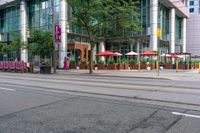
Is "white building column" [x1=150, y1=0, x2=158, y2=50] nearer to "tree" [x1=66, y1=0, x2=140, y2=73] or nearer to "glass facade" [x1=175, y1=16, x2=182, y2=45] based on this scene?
"tree" [x1=66, y1=0, x2=140, y2=73]

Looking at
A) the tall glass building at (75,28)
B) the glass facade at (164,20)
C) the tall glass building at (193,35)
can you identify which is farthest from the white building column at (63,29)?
the tall glass building at (193,35)

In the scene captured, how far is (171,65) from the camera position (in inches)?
1640

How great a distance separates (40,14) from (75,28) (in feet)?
28.6

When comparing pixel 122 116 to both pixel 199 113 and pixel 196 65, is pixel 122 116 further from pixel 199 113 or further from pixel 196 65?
pixel 196 65

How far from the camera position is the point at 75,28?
46.4m

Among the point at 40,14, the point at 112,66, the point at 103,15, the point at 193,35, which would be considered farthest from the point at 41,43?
the point at 193,35

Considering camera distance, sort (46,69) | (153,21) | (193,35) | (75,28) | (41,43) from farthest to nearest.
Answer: (193,35), (153,21), (75,28), (41,43), (46,69)

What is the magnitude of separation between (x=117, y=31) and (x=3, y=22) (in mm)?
36983

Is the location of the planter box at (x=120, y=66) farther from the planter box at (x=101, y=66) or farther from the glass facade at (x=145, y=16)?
the glass facade at (x=145, y=16)

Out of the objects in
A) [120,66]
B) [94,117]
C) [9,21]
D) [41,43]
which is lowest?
[94,117]

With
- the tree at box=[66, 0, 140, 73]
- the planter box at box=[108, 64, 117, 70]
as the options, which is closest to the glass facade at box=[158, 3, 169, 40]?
the planter box at box=[108, 64, 117, 70]

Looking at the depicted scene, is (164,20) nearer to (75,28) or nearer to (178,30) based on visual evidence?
(178,30)

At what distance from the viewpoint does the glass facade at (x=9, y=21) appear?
5606 cm

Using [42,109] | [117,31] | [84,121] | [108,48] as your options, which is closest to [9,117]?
[42,109]
